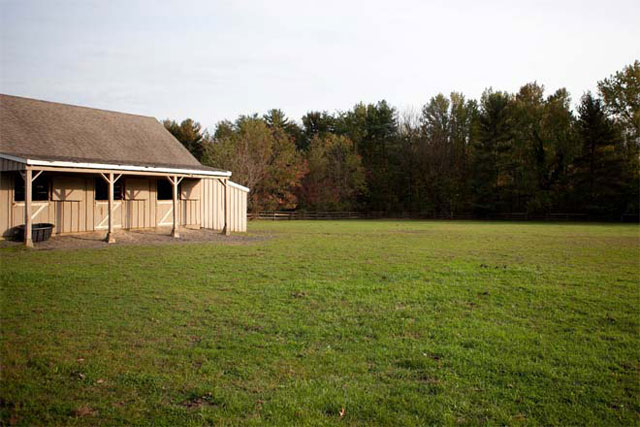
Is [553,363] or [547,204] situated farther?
[547,204]

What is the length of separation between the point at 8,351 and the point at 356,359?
410 centimetres

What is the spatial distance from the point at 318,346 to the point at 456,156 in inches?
2033

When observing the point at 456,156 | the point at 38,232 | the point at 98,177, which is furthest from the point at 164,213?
the point at 456,156

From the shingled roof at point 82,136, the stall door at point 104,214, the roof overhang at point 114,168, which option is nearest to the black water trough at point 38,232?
the roof overhang at point 114,168

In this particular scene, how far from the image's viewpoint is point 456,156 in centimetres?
5400

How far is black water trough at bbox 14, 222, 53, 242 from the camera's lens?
1579 centimetres

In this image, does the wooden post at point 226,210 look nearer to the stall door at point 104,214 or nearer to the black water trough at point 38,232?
the stall door at point 104,214

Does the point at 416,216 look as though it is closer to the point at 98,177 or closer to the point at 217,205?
the point at 217,205

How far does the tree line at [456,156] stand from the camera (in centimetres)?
4400

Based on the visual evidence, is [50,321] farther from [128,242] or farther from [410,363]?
[128,242]

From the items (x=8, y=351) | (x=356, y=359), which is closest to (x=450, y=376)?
(x=356, y=359)

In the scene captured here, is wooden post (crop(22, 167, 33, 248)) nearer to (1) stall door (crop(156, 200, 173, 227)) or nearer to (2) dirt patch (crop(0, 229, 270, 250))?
(2) dirt patch (crop(0, 229, 270, 250))

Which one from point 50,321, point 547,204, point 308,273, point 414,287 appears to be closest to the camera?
point 50,321

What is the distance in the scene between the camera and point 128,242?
17250 millimetres
